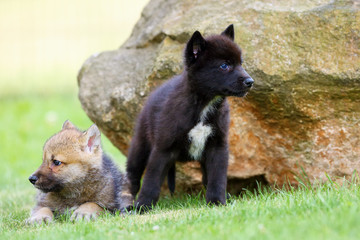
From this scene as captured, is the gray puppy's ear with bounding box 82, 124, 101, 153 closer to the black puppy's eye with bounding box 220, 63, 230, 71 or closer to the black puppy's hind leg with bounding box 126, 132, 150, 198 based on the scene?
the black puppy's hind leg with bounding box 126, 132, 150, 198

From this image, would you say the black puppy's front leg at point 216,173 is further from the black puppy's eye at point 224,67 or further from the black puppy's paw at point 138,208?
the black puppy's eye at point 224,67

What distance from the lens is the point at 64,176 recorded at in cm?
573

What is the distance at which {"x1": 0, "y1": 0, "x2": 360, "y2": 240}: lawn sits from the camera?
13.0 feet

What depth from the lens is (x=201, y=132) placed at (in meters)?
5.67

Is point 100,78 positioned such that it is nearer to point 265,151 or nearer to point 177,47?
point 177,47

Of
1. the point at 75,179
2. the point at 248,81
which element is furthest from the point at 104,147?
the point at 248,81

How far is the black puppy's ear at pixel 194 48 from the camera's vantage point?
554cm

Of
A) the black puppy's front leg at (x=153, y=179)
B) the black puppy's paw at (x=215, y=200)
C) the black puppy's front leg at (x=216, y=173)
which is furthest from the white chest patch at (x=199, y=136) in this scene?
the black puppy's paw at (x=215, y=200)

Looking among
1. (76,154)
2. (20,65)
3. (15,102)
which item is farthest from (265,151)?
(20,65)

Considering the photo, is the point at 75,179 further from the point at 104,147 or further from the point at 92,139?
the point at 104,147

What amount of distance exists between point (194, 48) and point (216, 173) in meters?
1.36

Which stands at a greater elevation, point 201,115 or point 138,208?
point 201,115

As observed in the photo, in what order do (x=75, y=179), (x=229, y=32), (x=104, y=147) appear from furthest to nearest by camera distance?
(x=104, y=147) < (x=229, y=32) < (x=75, y=179)

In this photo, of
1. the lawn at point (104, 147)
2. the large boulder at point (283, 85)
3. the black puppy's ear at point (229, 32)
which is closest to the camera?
the lawn at point (104, 147)
